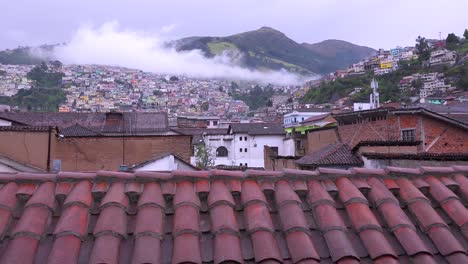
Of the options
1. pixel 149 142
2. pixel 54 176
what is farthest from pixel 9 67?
pixel 54 176

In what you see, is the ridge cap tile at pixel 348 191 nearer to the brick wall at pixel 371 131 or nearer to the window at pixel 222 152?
the brick wall at pixel 371 131

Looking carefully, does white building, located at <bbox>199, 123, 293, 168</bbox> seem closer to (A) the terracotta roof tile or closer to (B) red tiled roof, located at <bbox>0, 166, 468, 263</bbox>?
(B) red tiled roof, located at <bbox>0, 166, 468, 263</bbox>

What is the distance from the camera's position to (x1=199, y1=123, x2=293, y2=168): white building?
4823 cm

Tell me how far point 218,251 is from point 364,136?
22062 millimetres

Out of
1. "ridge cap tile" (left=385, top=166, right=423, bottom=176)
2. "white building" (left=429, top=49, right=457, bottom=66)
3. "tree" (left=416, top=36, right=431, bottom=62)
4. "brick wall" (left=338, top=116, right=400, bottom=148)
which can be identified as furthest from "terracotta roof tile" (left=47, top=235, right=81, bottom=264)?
"tree" (left=416, top=36, right=431, bottom=62)

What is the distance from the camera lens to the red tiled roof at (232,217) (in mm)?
2639

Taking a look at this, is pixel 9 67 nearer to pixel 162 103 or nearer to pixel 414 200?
pixel 162 103

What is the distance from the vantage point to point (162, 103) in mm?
130500

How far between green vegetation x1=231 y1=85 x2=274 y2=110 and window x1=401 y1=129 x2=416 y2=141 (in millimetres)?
121872

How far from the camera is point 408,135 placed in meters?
20.2

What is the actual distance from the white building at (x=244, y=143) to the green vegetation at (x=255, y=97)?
92.2 metres

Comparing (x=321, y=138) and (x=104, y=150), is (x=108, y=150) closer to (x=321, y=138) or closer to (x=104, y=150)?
(x=104, y=150)

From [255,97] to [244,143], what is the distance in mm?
106249

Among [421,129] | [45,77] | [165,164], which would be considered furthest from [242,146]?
[45,77]
